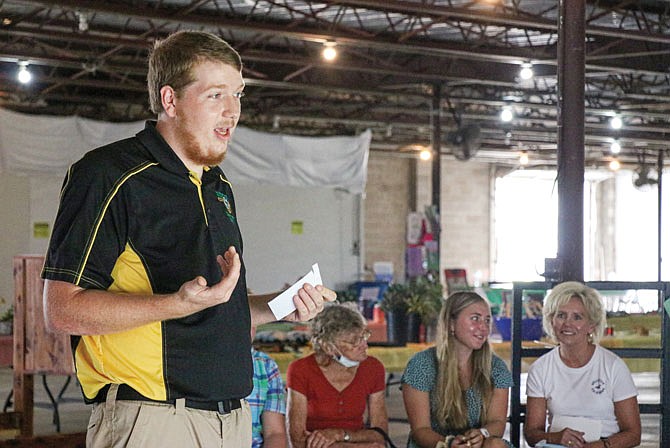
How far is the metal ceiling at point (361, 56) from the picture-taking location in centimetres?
1000

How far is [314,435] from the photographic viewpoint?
4316 mm

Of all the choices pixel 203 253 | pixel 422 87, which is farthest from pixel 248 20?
pixel 203 253

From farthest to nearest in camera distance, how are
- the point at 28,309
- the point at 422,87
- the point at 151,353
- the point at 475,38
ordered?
1. the point at 422,87
2. the point at 475,38
3. the point at 28,309
4. the point at 151,353

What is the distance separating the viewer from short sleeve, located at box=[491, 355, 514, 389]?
14.1ft

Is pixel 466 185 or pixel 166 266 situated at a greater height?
pixel 466 185

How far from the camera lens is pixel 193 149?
1854 millimetres

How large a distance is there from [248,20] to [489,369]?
663 cm

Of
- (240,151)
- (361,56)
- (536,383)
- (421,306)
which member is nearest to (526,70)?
(361,56)

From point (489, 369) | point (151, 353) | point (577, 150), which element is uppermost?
point (577, 150)

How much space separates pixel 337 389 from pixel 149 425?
2775 mm

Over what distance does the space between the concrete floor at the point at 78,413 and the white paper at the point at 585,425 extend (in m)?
2.86

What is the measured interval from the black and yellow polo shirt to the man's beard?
26mm

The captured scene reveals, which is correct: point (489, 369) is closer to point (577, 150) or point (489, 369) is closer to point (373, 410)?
point (373, 410)

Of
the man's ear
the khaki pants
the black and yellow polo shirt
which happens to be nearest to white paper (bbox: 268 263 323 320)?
the black and yellow polo shirt
